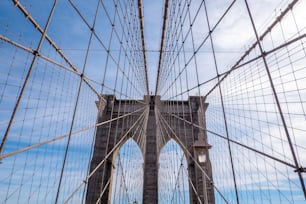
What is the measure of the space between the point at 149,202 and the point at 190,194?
6.34 feet

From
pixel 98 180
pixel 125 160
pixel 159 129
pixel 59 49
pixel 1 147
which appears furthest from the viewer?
pixel 159 129

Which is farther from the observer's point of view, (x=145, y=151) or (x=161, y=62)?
(x=145, y=151)

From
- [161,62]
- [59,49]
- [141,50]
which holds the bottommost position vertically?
[59,49]

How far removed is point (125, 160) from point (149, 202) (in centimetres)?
234

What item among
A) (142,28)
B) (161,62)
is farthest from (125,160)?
(142,28)

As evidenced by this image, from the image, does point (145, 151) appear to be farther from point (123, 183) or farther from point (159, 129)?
point (123, 183)

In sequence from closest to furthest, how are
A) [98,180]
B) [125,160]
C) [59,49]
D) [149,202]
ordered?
[59,49]
[125,160]
[149,202]
[98,180]

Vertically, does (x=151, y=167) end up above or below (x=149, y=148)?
below

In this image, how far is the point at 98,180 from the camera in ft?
29.1

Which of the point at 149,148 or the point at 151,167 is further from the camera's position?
the point at 149,148

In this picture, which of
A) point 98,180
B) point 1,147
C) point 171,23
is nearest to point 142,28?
point 171,23

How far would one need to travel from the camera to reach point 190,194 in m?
8.67

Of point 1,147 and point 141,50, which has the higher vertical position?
point 141,50

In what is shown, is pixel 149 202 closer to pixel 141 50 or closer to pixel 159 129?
pixel 159 129
